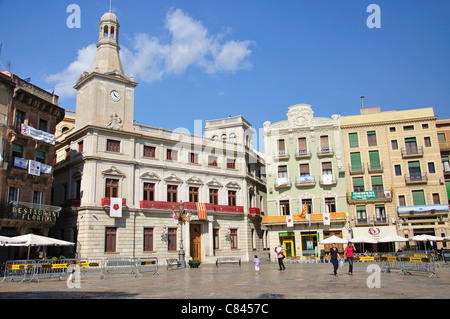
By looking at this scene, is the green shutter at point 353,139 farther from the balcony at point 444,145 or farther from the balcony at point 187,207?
the balcony at point 187,207

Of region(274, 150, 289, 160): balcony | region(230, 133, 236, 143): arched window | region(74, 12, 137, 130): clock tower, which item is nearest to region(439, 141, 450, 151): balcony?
region(274, 150, 289, 160): balcony

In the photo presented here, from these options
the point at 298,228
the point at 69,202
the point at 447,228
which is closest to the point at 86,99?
the point at 69,202

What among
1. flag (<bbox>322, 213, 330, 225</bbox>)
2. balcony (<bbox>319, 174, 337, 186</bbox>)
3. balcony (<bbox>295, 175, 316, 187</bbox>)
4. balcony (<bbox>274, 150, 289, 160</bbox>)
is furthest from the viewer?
balcony (<bbox>274, 150, 289, 160</bbox>)

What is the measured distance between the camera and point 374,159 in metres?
41.9

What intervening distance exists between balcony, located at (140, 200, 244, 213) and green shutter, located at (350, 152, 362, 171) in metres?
12.8

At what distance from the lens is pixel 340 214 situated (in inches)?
1599

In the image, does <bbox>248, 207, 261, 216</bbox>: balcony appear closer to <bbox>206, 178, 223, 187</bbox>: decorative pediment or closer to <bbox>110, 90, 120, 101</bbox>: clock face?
<bbox>206, 178, 223, 187</bbox>: decorative pediment

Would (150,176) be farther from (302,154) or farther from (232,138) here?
(302,154)

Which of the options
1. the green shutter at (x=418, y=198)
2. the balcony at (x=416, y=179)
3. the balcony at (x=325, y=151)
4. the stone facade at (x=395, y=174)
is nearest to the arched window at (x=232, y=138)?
the balcony at (x=325, y=151)

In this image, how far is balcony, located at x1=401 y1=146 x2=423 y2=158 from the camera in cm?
4056

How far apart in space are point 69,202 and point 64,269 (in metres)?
12.0

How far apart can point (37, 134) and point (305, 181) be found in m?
26.5

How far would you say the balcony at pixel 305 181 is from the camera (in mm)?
42681

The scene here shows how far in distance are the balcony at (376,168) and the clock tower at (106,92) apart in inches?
975
